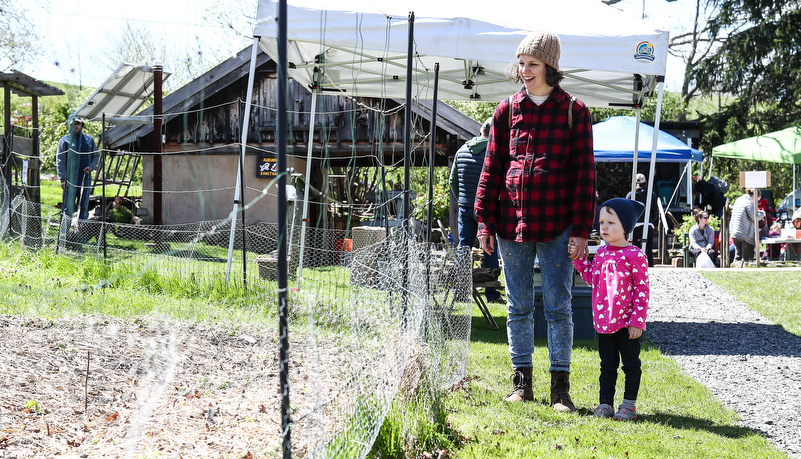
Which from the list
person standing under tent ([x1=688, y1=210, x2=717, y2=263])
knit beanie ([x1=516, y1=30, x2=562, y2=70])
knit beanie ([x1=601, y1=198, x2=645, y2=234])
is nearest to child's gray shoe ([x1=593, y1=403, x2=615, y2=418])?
knit beanie ([x1=601, y1=198, x2=645, y2=234])

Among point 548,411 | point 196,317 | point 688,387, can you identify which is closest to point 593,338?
point 688,387

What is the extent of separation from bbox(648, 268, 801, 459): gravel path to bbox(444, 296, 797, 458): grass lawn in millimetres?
175

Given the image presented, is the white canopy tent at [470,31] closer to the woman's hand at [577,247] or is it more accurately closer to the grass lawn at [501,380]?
the grass lawn at [501,380]

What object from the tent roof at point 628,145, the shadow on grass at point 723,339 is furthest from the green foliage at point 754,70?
the shadow on grass at point 723,339

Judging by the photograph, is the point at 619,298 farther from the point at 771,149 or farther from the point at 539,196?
the point at 771,149

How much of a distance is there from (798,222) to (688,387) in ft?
34.6

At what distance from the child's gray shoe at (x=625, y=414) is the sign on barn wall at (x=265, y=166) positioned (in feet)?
36.8

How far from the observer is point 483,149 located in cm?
662

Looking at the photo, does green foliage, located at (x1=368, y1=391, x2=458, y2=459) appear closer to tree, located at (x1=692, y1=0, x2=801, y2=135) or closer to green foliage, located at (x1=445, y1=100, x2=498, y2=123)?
tree, located at (x1=692, y1=0, x2=801, y2=135)

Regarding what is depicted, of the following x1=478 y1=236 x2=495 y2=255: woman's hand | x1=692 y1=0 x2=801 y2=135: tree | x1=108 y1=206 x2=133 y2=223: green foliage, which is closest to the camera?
x1=478 y1=236 x2=495 y2=255: woman's hand

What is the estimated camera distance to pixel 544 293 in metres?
3.76

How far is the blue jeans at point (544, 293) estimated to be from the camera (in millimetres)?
3672

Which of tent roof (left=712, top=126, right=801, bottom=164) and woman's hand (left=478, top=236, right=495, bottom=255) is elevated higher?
tent roof (left=712, top=126, right=801, bottom=164)

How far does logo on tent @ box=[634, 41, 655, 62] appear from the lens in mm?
5703
